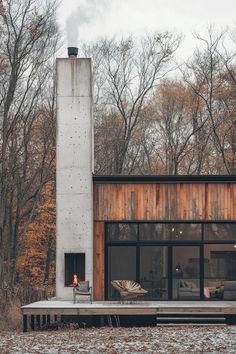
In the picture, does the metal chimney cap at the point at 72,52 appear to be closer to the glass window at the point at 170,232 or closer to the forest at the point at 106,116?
the glass window at the point at 170,232

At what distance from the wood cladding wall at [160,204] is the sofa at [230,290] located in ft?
6.20

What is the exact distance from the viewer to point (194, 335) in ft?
52.1

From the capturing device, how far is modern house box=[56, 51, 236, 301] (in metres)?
20.7

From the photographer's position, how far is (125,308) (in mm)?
18016

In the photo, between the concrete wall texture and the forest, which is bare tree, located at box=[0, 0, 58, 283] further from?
the concrete wall texture

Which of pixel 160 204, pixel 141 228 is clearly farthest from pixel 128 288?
pixel 160 204

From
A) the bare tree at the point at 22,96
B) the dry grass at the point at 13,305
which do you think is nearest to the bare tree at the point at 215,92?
the bare tree at the point at 22,96

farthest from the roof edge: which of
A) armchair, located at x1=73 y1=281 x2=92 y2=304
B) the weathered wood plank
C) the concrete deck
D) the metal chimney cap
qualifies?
the metal chimney cap

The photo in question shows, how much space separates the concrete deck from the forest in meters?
10.7

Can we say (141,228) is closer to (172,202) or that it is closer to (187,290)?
(172,202)

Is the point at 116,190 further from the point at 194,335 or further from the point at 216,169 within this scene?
the point at 216,169

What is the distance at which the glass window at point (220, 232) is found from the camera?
20766mm

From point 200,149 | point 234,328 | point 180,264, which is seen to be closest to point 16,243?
point 200,149

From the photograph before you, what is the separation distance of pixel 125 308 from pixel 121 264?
2.98 metres
